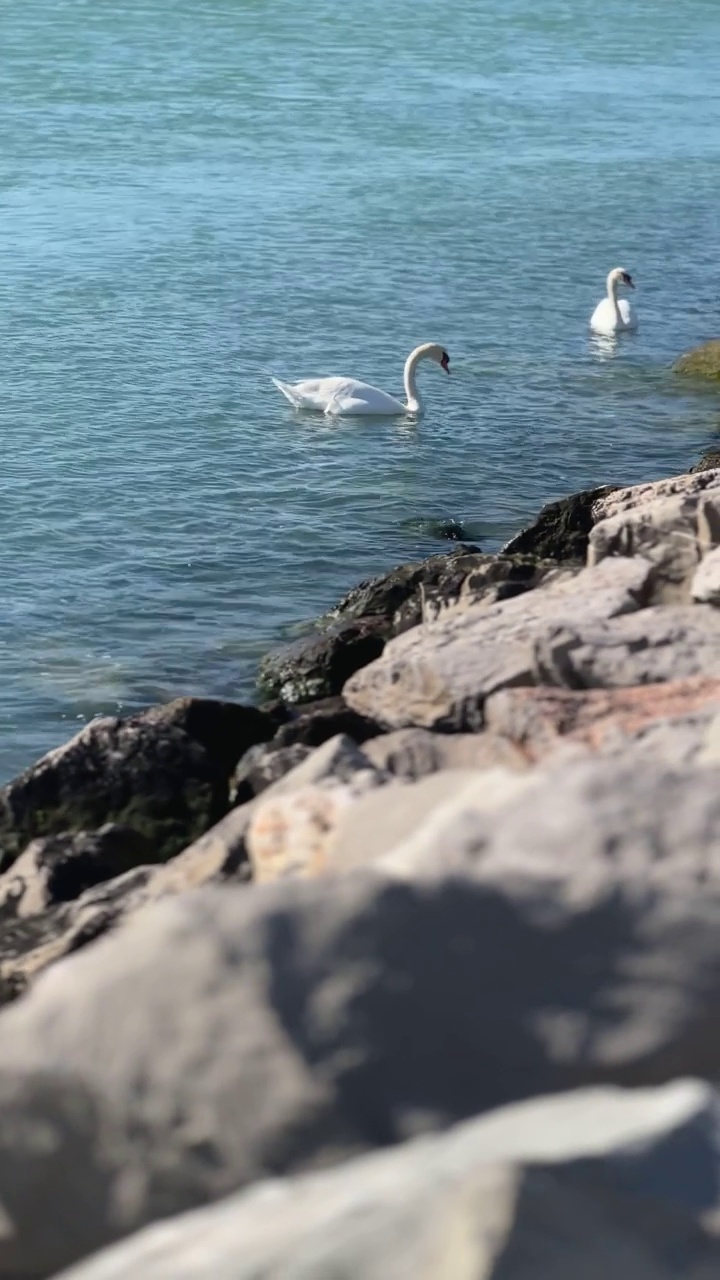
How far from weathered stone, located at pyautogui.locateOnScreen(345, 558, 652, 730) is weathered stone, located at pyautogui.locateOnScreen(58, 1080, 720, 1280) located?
12.8ft

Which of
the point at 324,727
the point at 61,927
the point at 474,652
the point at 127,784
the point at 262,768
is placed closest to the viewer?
the point at 61,927

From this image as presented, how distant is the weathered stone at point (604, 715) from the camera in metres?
5.82

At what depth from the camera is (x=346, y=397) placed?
16.6 metres

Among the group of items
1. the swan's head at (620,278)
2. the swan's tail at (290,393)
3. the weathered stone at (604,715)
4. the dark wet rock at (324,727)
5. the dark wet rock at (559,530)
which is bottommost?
the dark wet rock at (559,530)

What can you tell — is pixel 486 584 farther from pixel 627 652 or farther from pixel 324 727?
pixel 627 652

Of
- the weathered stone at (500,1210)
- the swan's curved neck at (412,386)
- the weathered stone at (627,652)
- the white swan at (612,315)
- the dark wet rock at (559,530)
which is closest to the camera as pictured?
the weathered stone at (500,1210)

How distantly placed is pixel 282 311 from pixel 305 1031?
1661 centimetres

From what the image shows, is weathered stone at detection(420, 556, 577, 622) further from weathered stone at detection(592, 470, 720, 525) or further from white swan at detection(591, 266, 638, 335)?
white swan at detection(591, 266, 638, 335)

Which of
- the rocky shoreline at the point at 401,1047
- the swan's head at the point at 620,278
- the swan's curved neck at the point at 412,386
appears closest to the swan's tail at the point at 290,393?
the swan's curved neck at the point at 412,386

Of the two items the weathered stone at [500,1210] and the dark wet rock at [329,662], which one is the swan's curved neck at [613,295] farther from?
the weathered stone at [500,1210]

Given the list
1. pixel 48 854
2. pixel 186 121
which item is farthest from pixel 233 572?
pixel 186 121

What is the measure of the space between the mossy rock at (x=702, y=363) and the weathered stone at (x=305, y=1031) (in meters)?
14.6

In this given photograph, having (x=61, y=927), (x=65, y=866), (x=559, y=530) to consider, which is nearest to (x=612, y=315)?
(x=559, y=530)

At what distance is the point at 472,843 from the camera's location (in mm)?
4383
